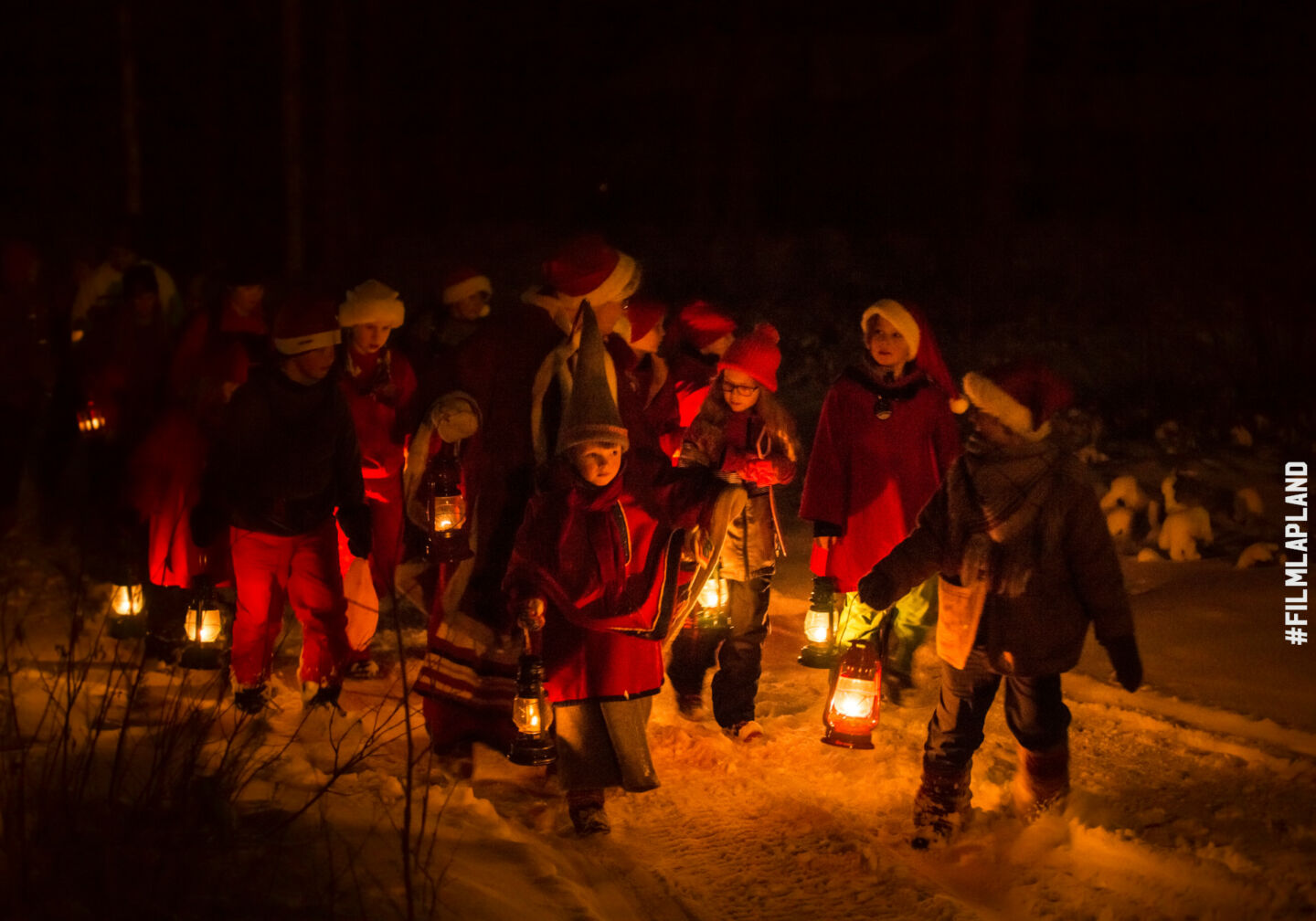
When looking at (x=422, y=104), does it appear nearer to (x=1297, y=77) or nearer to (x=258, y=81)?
(x=258, y=81)

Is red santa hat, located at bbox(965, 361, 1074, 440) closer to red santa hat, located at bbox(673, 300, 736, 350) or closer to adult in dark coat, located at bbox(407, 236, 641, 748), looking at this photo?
adult in dark coat, located at bbox(407, 236, 641, 748)

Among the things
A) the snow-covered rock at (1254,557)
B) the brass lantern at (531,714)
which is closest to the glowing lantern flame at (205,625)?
the brass lantern at (531,714)

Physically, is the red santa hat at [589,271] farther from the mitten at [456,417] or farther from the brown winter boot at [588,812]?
the brown winter boot at [588,812]

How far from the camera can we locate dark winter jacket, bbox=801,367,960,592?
19.7 ft

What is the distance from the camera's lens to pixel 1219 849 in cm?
462

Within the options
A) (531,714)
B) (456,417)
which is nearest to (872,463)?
(456,417)

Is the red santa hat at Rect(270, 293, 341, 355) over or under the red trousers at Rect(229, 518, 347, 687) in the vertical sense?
over

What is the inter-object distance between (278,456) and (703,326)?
2.20 meters

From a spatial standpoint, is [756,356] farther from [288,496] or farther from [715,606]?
[288,496]

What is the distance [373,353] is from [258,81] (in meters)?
35.7

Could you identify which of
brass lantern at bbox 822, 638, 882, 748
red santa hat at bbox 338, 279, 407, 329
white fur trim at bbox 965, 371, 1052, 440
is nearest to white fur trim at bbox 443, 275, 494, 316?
red santa hat at bbox 338, 279, 407, 329

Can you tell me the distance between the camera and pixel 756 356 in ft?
19.4

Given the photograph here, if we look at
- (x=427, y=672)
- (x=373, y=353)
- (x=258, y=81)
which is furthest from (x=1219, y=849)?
(x=258, y=81)

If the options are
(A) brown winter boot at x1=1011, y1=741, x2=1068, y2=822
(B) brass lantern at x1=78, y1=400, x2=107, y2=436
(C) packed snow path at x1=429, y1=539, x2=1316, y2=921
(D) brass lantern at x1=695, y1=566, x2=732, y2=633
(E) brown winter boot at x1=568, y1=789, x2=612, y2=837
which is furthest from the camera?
(B) brass lantern at x1=78, y1=400, x2=107, y2=436
